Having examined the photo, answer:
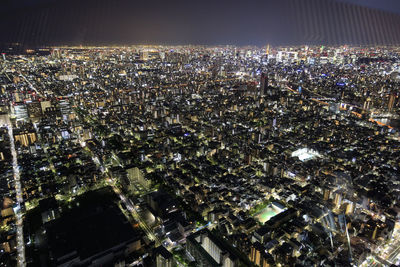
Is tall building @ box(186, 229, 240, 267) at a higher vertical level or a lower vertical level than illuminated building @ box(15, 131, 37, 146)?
lower

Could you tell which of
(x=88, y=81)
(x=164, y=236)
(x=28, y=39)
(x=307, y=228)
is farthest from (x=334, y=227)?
(x=88, y=81)

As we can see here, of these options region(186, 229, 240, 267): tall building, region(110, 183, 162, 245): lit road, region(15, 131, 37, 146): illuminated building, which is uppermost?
region(15, 131, 37, 146): illuminated building

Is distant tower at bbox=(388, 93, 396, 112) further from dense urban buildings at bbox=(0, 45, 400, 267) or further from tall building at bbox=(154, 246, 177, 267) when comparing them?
tall building at bbox=(154, 246, 177, 267)

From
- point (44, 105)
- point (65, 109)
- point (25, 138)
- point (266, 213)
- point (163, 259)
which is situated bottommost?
point (266, 213)

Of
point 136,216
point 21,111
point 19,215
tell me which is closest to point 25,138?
point 21,111

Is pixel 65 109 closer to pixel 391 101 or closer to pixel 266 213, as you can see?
pixel 266 213

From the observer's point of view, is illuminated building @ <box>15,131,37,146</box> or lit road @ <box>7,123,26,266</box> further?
illuminated building @ <box>15,131,37,146</box>

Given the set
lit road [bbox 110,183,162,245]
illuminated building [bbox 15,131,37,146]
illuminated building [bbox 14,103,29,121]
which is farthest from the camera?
illuminated building [bbox 14,103,29,121]

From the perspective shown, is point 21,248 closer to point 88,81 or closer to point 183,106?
point 183,106

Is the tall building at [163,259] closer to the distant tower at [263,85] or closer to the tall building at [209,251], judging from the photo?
the tall building at [209,251]

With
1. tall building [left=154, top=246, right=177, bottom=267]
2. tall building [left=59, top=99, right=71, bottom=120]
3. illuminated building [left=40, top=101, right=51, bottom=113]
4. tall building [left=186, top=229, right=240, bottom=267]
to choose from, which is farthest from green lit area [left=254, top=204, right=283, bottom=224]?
illuminated building [left=40, top=101, right=51, bottom=113]
